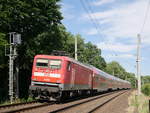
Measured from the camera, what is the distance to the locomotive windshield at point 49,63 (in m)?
22.1

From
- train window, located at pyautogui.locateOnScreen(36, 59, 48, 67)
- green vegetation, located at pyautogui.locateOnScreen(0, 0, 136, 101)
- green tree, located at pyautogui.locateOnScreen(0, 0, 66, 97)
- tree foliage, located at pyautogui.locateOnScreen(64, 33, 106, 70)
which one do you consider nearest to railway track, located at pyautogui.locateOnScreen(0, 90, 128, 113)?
train window, located at pyautogui.locateOnScreen(36, 59, 48, 67)

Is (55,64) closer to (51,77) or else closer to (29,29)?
(51,77)

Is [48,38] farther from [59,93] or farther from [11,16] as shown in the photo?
[59,93]

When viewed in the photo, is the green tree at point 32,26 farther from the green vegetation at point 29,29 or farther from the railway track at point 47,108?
the railway track at point 47,108

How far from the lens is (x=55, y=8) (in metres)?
31.9

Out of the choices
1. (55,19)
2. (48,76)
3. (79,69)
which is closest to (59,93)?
(48,76)

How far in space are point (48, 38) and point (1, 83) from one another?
7042 millimetres

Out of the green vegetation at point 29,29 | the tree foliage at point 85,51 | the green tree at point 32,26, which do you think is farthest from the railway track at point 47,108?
the tree foliage at point 85,51

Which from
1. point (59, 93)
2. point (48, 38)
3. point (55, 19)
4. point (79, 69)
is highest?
point (55, 19)

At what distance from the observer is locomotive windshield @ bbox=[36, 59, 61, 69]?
22083 mm

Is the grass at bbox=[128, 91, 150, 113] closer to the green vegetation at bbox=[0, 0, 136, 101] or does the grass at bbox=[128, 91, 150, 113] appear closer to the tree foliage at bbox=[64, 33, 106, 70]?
the green vegetation at bbox=[0, 0, 136, 101]

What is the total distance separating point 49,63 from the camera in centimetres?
2230

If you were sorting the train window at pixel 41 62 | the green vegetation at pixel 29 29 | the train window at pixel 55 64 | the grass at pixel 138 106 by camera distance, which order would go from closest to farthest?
the grass at pixel 138 106, the train window at pixel 55 64, the train window at pixel 41 62, the green vegetation at pixel 29 29

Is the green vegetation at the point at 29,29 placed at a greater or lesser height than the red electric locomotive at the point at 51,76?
greater
